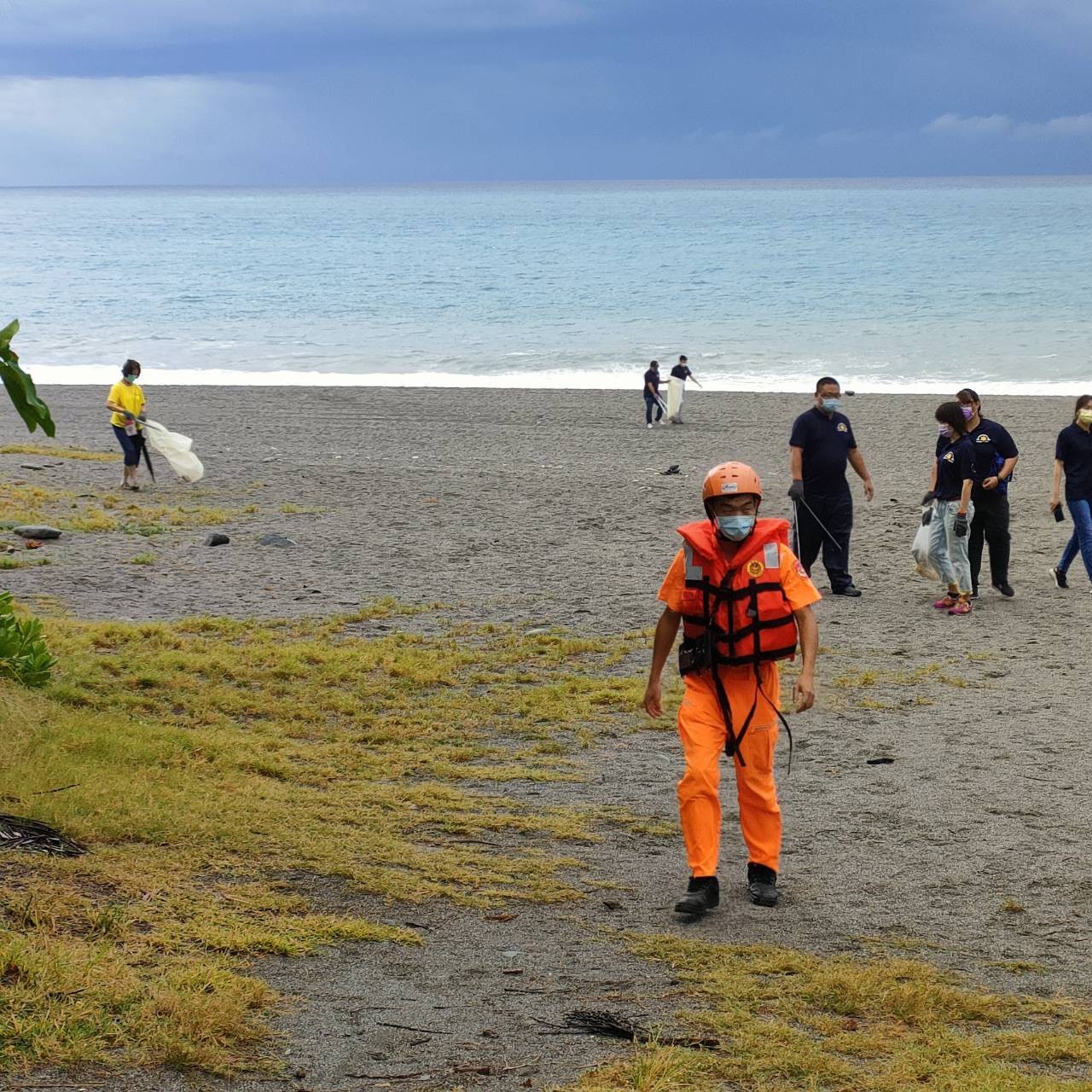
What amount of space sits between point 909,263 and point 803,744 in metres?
82.3

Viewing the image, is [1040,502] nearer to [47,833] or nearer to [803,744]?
[803,744]

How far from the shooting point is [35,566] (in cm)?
1245

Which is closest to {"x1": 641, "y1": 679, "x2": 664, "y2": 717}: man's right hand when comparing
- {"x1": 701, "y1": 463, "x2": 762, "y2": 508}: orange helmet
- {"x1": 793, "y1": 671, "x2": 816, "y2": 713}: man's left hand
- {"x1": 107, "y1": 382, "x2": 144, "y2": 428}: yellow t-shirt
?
{"x1": 793, "y1": 671, "x2": 816, "y2": 713}: man's left hand

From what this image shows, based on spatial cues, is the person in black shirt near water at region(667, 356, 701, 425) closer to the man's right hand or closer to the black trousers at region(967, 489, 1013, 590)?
the black trousers at region(967, 489, 1013, 590)

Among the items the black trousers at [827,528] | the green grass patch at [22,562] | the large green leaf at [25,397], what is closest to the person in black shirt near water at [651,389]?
the black trousers at [827,528]

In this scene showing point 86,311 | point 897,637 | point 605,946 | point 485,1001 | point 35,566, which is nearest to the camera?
point 485,1001

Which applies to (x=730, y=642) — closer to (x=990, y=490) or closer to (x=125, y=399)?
(x=990, y=490)

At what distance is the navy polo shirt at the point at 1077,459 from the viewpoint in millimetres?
11445

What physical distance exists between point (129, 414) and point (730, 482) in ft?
44.1

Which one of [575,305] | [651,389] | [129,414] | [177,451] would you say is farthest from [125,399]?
[575,305]

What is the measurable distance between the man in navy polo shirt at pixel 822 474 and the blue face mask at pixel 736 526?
20.6 ft

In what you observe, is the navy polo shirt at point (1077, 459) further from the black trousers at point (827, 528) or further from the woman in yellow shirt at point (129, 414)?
the woman in yellow shirt at point (129, 414)

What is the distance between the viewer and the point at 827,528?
1196 cm

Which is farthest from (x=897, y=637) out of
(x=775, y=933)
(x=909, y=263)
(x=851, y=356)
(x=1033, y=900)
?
(x=909, y=263)
